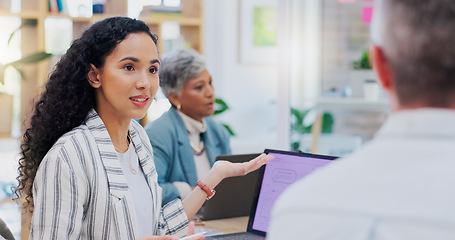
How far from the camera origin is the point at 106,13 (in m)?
4.58

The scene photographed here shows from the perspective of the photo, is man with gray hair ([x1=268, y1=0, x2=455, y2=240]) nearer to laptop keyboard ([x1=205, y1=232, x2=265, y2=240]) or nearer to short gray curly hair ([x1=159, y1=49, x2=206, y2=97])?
laptop keyboard ([x1=205, y1=232, x2=265, y2=240])

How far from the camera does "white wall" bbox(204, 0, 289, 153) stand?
522 centimetres

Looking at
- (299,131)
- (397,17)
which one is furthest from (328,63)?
(397,17)

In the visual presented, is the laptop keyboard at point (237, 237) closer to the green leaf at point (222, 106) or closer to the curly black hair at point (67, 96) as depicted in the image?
the curly black hair at point (67, 96)

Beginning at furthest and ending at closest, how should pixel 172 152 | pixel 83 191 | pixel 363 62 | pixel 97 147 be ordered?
pixel 363 62 < pixel 172 152 < pixel 97 147 < pixel 83 191

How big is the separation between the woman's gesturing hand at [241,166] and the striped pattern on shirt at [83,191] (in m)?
0.34

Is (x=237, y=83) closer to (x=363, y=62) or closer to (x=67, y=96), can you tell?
(x=363, y=62)

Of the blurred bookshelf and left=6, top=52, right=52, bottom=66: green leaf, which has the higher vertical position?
the blurred bookshelf

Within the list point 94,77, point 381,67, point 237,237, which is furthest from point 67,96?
point 381,67

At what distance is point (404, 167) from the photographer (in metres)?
0.63

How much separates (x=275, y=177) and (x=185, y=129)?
120 centimetres

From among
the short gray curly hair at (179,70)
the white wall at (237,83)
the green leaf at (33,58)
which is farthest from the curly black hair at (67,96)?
the white wall at (237,83)

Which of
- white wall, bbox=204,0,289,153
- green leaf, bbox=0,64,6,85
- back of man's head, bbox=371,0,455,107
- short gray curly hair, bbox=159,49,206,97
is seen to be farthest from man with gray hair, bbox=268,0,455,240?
white wall, bbox=204,0,289,153

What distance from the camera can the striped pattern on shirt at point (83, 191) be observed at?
4.86 ft
